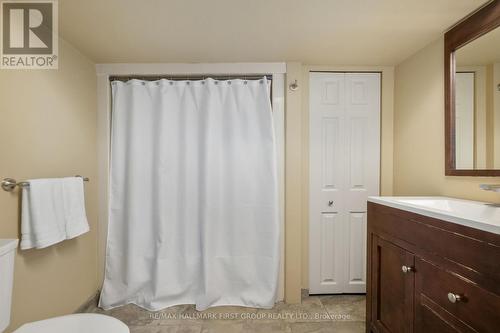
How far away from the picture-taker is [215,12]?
4.70 feet

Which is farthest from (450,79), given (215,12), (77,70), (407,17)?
(77,70)

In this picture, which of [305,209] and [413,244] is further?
[305,209]

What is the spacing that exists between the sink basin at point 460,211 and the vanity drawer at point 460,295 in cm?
24

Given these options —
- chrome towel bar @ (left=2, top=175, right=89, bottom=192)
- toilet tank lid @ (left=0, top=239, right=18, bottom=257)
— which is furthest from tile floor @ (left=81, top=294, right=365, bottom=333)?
chrome towel bar @ (left=2, top=175, right=89, bottom=192)

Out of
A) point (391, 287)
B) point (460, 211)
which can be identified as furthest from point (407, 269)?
point (460, 211)

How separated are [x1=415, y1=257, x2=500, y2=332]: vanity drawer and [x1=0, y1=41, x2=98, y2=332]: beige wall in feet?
7.25

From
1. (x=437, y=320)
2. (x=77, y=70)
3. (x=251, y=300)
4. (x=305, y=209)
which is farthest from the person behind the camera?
(x=305, y=209)

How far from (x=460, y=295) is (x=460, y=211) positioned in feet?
1.81

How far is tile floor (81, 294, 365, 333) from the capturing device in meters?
1.82

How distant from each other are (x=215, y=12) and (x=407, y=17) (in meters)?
1.18

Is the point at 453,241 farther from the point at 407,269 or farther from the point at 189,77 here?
the point at 189,77

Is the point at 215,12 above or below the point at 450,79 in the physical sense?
above

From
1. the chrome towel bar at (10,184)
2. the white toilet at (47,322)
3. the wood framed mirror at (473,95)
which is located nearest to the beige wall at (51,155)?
the chrome towel bar at (10,184)

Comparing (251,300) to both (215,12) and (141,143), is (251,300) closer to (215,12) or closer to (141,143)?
(141,143)
